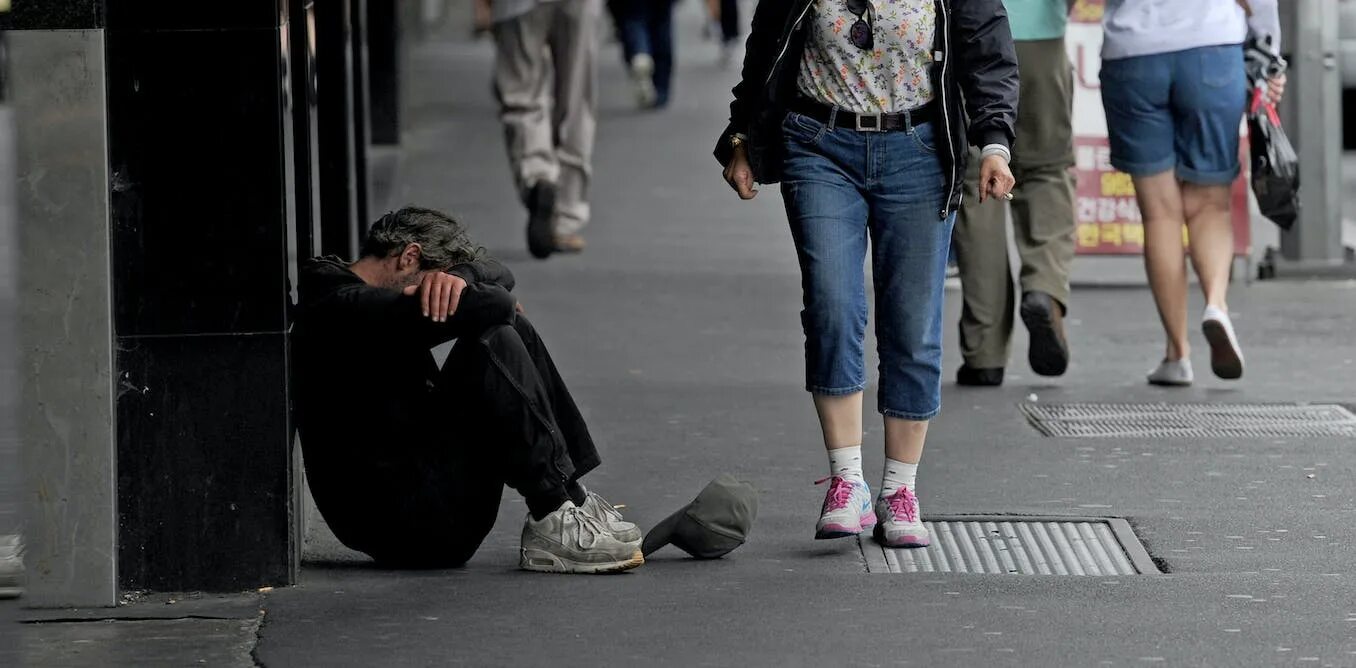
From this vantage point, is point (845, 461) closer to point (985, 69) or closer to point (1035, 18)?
point (985, 69)

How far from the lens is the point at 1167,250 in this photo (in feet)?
26.6

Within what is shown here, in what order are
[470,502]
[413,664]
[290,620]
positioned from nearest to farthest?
[413,664]
[290,620]
[470,502]

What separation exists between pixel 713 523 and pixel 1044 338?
2.71 metres

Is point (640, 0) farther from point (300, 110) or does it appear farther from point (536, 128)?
point (300, 110)

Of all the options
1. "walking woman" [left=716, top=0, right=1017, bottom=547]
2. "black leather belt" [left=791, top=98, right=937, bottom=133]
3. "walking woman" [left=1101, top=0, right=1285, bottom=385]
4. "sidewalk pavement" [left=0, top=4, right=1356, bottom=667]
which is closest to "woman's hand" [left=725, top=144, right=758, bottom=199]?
"walking woman" [left=716, top=0, right=1017, bottom=547]

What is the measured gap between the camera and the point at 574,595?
523 cm

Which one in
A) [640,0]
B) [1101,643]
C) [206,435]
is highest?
[640,0]

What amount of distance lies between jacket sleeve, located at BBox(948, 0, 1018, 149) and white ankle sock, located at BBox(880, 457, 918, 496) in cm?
78

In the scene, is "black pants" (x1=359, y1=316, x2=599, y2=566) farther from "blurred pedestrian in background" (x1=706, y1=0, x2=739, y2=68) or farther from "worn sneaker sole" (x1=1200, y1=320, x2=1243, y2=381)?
"blurred pedestrian in background" (x1=706, y1=0, x2=739, y2=68)

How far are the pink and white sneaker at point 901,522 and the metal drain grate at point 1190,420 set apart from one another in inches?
61.0

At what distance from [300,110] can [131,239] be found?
0.71 metres

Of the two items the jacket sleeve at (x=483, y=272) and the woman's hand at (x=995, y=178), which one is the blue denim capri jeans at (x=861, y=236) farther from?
the jacket sleeve at (x=483, y=272)

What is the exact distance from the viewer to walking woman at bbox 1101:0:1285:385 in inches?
307

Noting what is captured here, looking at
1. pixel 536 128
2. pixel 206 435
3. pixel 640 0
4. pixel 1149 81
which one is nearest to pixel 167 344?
pixel 206 435
